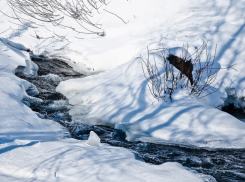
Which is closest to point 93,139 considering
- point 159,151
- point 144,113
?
point 159,151

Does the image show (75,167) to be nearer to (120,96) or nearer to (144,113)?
(144,113)

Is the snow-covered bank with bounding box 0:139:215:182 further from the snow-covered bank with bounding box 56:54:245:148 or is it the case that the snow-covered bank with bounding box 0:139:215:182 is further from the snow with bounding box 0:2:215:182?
the snow-covered bank with bounding box 56:54:245:148

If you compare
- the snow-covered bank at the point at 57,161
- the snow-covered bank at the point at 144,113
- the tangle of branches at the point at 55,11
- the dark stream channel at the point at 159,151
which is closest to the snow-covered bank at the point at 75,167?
the snow-covered bank at the point at 57,161

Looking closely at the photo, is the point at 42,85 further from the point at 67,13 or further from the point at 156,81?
the point at 67,13

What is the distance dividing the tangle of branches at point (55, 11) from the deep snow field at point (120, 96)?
1.04 feet

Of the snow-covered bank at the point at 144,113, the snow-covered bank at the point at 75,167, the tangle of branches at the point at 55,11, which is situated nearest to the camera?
the snow-covered bank at the point at 75,167

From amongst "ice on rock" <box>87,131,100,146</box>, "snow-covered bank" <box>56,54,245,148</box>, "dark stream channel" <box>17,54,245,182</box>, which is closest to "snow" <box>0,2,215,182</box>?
"ice on rock" <box>87,131,100,146</box>

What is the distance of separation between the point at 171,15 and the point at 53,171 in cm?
538

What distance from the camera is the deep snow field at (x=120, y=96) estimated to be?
240 centimetres

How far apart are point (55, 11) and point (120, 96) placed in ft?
16.0

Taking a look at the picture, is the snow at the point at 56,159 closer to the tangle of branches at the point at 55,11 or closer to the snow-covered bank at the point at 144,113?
the snow-covered bank at the point at 144,113

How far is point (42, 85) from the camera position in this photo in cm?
514

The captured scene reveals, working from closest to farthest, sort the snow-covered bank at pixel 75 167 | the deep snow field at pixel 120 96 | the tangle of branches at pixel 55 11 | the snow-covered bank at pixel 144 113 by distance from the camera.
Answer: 1. the snow-covered bank at pixel 75 167
2. the deep snow field at pixel 120 96
3. the snow-covered bank at pixel 144 113
4. the tangle of branches at pixel 55 11

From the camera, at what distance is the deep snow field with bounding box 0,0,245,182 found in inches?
94.3
